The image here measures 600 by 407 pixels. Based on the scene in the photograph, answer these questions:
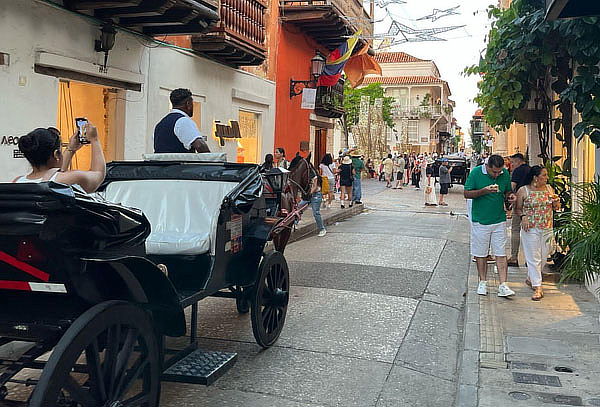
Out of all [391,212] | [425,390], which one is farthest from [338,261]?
[391,212]

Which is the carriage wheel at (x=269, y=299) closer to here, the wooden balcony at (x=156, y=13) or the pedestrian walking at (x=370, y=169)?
the wooden balcony at (x=156, y=13)

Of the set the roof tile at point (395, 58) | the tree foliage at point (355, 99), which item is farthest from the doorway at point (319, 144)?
the roof tile at point (395, 58)

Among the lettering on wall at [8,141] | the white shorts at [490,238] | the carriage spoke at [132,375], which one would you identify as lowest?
the carriage spoke at [132,375]

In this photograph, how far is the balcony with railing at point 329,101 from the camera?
70.5 ft

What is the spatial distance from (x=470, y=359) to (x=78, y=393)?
371 centimetres

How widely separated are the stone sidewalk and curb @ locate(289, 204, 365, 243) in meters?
5.92

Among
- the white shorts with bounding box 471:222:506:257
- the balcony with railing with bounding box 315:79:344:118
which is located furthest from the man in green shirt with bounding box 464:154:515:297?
the balcony with railing with bounding box 315:79:344:118

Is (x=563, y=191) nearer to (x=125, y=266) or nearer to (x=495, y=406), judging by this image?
(x=495, y=406)

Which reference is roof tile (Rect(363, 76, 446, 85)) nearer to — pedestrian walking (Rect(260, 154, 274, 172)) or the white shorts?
pedestrian walking (Rect(260, 154, 274, 172))

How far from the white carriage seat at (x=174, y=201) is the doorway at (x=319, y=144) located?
18.3 m

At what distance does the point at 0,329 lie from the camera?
341 cm

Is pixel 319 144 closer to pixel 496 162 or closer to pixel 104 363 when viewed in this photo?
pixel 496 162

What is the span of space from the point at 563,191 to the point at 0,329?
8.18m

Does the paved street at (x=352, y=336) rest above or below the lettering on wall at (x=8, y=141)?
below
